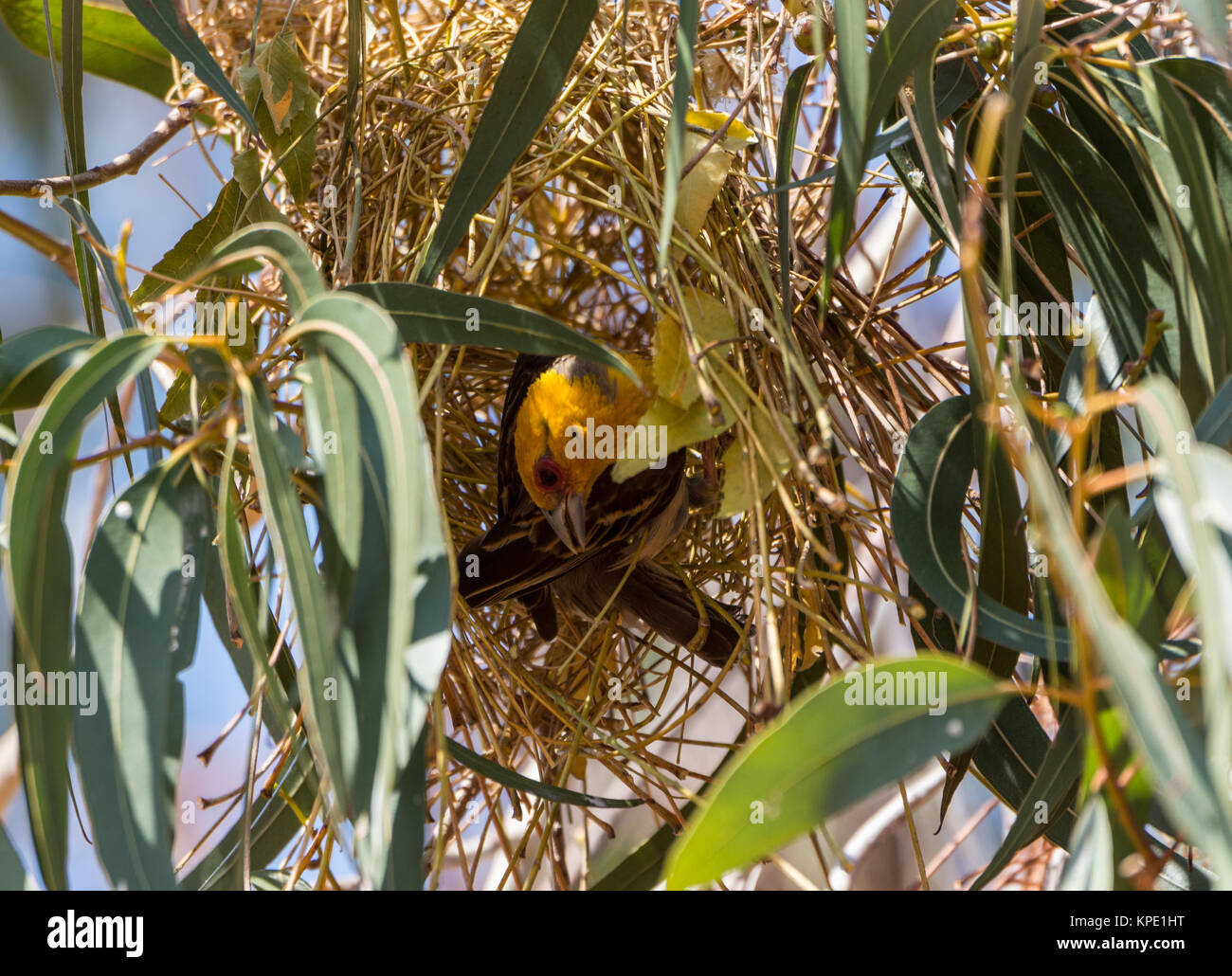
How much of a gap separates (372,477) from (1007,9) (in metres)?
0.74

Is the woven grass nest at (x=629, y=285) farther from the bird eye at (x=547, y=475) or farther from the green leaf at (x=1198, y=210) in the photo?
the green leaf at (x=1198, y=210)

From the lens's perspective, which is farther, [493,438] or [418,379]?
[493,438]

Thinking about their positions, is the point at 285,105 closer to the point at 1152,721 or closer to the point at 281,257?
the point at 281,257

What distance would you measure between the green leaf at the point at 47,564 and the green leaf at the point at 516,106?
24cm

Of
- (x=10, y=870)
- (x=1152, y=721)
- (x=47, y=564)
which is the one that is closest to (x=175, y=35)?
(x=47, y=564)

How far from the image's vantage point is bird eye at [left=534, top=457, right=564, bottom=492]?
1026 millimetres

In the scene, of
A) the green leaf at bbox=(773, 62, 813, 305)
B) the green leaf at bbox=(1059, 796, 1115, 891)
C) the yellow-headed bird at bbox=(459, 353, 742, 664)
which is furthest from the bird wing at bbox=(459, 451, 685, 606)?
the green leaf at bbox=(1059, 796, 1115, 891)

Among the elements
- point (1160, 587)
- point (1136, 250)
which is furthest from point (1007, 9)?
point (1160, 587)

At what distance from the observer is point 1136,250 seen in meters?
0.78

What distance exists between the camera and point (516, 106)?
2.58 ft

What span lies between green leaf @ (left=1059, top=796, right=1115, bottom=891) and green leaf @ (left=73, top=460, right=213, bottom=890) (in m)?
0.51

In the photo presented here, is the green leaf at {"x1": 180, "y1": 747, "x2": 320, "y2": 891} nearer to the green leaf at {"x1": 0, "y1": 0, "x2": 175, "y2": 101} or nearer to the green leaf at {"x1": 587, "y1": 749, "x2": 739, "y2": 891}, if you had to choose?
the green leaf at {"x1": 587, "y1": 749, "x2": 739, "y2": 891}

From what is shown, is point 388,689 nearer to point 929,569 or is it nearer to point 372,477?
point 372,477
